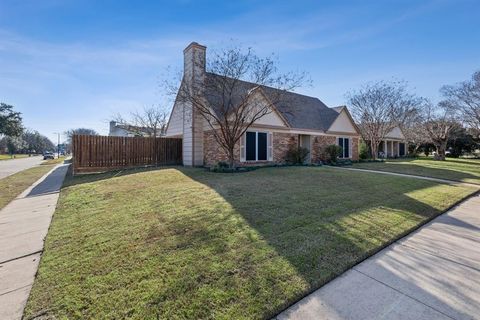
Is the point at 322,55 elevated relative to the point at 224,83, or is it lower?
elevated

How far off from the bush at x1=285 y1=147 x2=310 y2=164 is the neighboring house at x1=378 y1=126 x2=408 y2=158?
16273 mm

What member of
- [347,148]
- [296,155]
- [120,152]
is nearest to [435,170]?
[347,148]

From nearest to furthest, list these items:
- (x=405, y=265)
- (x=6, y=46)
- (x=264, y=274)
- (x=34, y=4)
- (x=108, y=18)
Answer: (x=264, y=274), (x=405, y=265), (x=34, y=4), (x=108, y=18), (x=6, y=46)

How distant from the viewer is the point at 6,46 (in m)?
9.99

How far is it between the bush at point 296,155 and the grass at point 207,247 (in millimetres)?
8483

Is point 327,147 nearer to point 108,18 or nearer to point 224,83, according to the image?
point 224,83

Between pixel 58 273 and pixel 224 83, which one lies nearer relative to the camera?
pixel 58 273

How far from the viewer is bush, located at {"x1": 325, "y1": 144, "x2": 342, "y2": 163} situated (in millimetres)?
17562

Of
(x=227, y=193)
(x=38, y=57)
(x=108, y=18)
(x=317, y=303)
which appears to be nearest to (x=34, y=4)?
(x=108, y=18)

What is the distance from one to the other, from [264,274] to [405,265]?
2027 millimetres

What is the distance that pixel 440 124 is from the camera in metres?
28.3

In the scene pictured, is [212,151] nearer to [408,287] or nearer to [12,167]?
[408,287]

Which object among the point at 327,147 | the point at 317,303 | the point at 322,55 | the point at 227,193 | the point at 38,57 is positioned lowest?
the point at 317,303

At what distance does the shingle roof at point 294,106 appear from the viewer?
1284 centimetres
